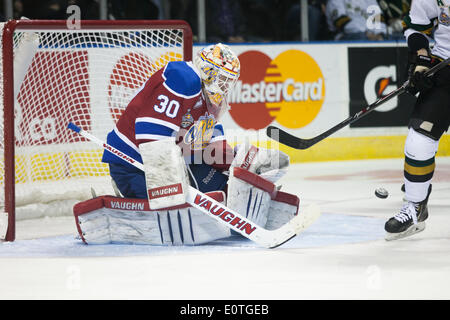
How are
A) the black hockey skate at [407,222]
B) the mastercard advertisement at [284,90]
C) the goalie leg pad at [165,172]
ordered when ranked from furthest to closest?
the mastercard advertisement at [284,90] → the black hockey skate at [407,222] → the goalie leg pad at [165,172]

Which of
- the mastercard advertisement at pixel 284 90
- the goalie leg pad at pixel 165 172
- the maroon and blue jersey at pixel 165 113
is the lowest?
A: the mastercard advertisement at pixel 284 90

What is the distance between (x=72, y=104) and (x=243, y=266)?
187 cm

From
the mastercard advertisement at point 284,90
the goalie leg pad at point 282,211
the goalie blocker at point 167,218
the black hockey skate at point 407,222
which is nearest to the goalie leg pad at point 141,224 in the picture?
the goalie blocker at point 167,218

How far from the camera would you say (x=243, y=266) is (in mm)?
2826

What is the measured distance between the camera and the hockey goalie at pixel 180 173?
9.96ft

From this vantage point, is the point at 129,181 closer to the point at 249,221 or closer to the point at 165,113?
the point at 165,113

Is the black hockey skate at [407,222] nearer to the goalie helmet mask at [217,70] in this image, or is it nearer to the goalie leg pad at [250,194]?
the goalie leg pad at [250,194]

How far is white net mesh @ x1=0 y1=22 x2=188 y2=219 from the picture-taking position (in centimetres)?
415

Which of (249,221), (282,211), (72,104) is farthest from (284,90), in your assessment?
(249,221)

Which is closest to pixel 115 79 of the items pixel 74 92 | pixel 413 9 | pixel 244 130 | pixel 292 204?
pixel 74 92

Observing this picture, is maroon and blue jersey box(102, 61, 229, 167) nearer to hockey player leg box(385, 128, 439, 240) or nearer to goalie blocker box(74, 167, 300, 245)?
goalie blocker box(74, 167, 300, 245)

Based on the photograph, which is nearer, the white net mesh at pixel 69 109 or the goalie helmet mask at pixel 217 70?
the goalie helmet mask at pixel 217 70

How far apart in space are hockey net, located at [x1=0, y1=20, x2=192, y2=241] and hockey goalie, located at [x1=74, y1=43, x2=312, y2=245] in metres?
0.71

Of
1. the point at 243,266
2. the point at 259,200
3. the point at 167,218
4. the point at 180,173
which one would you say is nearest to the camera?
the point at 243,266
